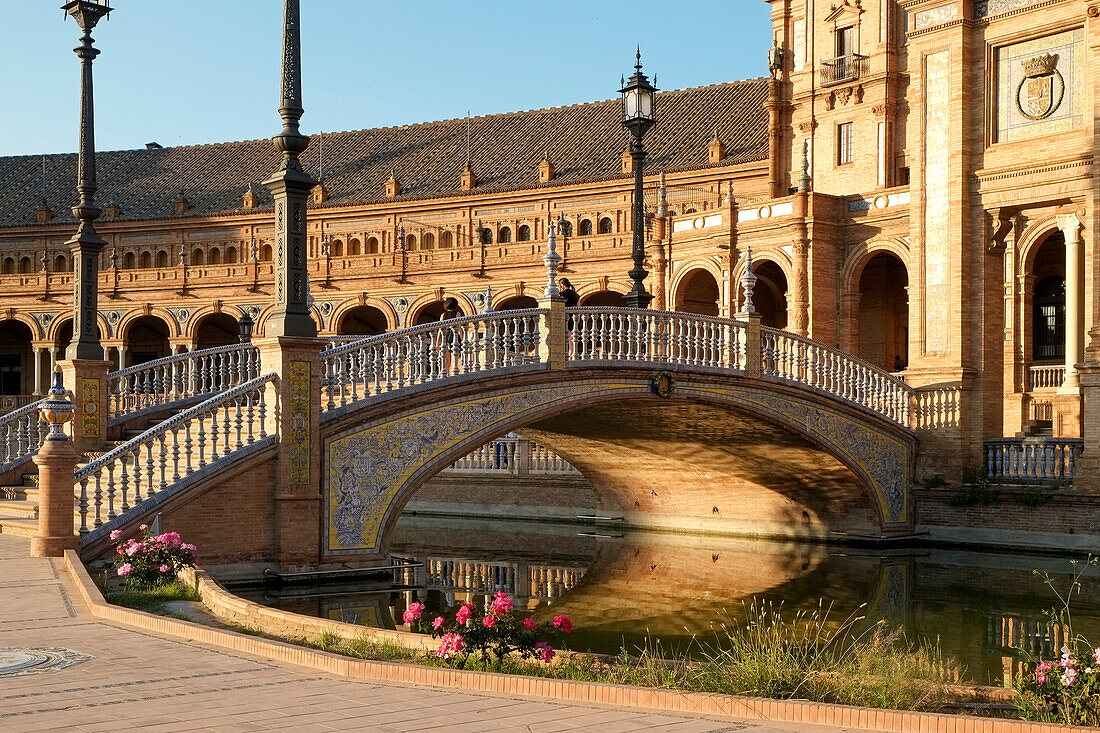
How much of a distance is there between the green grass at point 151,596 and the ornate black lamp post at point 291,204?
4876 millimetres

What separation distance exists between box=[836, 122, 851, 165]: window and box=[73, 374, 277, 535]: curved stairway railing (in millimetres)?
34568

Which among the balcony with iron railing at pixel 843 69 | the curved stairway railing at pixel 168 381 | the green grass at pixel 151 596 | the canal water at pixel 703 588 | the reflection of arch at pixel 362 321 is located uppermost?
the balcony with iron railing at pixel 843 69

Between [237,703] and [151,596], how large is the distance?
211 inches

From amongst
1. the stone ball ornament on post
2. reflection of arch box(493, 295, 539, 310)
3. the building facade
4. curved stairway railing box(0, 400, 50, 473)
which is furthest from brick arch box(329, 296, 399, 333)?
the stone ball ornament on post

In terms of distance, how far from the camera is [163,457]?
56.5 feet

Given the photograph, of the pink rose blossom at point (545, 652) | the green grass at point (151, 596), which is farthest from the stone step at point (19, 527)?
the pink rose blossom at point (545, 652)

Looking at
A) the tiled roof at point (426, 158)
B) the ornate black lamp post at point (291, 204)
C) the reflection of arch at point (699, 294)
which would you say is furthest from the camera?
the tiled roof at point (426, 158)

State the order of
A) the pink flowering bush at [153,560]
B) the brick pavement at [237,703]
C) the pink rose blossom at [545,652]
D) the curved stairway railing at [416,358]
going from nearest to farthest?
the brick pavement at [237,703], the pink rose blossom at [545,652], the pink flowering bush at [153,560], the curved stairway railing at [416,358]

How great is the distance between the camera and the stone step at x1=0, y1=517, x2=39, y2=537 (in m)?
17.7

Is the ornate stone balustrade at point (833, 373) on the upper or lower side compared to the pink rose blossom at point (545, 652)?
upper

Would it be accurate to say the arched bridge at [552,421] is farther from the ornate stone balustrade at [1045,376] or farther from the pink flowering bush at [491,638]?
the ornate stone balustrade at [1045,376]

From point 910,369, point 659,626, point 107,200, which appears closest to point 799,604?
point 659,626

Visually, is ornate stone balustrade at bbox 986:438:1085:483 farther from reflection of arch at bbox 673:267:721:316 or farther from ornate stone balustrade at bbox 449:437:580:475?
reflection of arch at bbox 673:267:721:316

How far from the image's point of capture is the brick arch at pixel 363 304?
59.9 m
